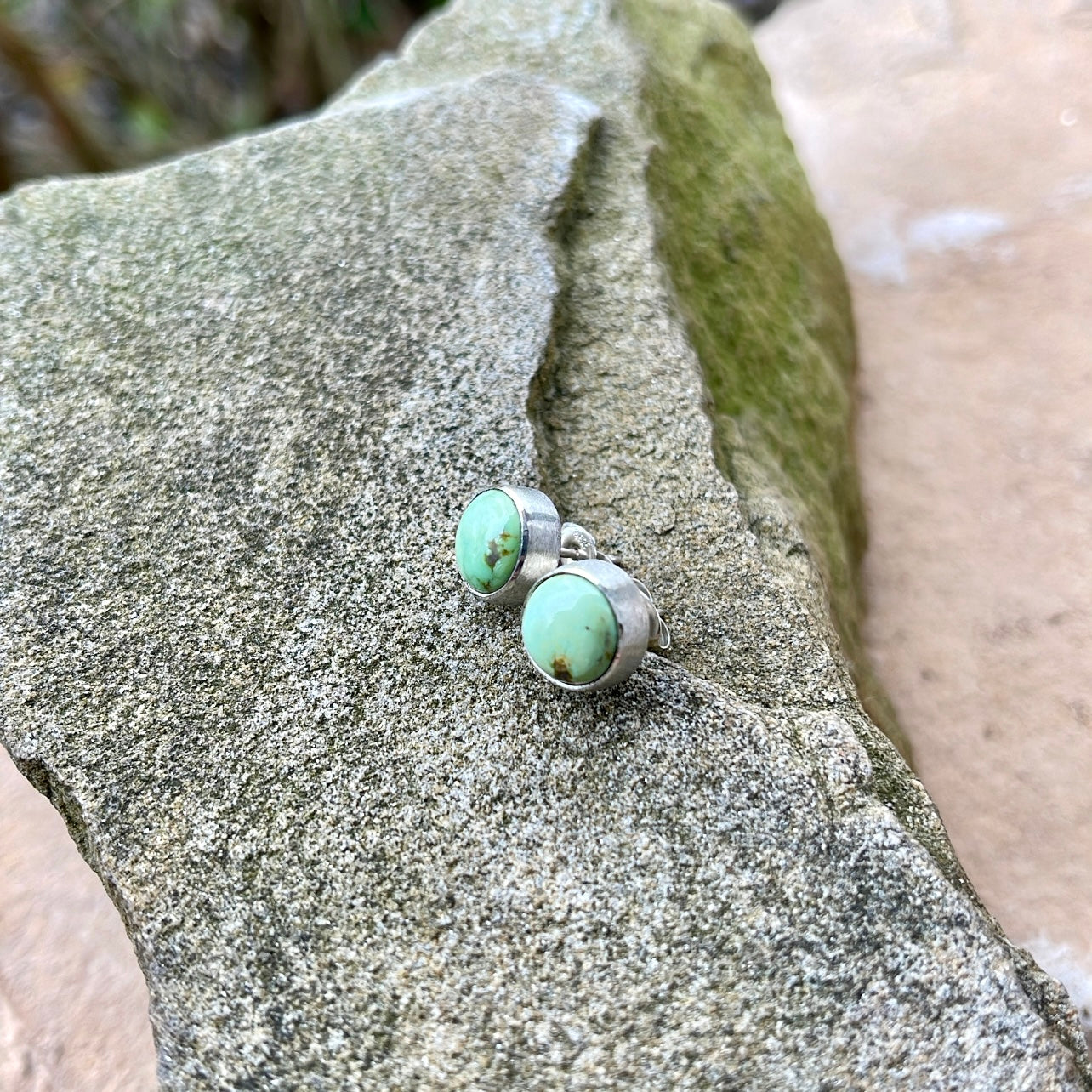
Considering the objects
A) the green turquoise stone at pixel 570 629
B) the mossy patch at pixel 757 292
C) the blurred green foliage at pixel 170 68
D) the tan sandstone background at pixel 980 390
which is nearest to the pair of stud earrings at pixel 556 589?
the green turquoise stone at pixel 570 629

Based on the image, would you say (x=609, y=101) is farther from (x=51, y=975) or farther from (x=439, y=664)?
(x=51, y=975)

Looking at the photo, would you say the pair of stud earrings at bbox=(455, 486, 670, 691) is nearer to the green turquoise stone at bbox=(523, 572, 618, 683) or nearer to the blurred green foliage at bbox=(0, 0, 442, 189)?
the green turquoise stone at bbox=(523, 572, 618, 683)

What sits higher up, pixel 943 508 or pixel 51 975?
pixel 51 975

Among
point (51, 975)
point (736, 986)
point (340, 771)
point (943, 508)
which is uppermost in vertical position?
point (340, 771)

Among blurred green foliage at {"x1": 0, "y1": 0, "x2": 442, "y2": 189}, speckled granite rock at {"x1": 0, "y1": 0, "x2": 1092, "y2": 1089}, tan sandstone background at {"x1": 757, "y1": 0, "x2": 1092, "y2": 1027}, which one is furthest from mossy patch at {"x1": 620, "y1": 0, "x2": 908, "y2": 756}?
blurred green foliage at {"x1": 0, "y1": 0, "x2": 442, "y2": 189}

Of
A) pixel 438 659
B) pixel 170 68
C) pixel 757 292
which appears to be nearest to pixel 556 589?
pixel 438 659

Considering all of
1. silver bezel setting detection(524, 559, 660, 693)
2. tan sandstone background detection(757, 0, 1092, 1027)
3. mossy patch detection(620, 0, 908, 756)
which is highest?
silver bezel setting detection(524, 559, 660, 693)

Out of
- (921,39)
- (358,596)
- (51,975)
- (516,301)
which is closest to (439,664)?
(358,596)

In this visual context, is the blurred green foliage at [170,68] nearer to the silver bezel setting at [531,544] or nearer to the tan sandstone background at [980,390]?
the tan sandstone background at [980,390]
